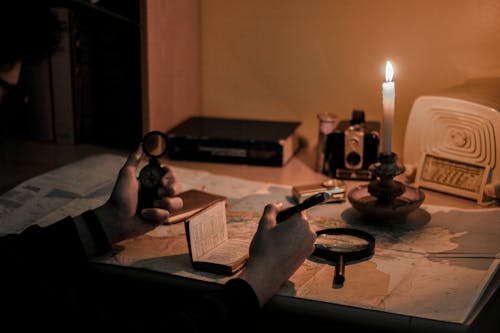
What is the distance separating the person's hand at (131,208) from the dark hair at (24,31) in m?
0.24

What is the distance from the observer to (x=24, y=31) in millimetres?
1024

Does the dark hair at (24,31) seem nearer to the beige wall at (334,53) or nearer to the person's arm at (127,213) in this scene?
the person's arm at (127,213)

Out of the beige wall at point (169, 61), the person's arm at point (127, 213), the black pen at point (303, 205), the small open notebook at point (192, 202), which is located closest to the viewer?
the black pen at point (303, 205)

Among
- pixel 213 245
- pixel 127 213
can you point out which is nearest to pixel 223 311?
pixel 213 245

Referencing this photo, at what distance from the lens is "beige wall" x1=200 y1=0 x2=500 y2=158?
5.03ft

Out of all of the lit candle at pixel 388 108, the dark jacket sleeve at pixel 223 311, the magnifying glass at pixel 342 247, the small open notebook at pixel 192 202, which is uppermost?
the lit candle at pixel 388 108

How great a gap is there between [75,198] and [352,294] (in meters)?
0.65

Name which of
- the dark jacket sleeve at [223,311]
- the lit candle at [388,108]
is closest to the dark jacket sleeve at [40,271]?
the dark jacket sleeve at [223,311]

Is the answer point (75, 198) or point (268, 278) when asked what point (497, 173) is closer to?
point (268, 278)

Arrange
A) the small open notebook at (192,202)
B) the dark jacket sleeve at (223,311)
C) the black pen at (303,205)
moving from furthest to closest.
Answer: the small open notebook at (192,202)
the black pen at (303,205)
the dark jacket sleeve at (223,311)

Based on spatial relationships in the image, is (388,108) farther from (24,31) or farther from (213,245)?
(24,31)

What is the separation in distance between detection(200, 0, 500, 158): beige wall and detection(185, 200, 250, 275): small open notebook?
2.36 feet

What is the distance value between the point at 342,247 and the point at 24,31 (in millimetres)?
615

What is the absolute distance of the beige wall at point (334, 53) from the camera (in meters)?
1.53
